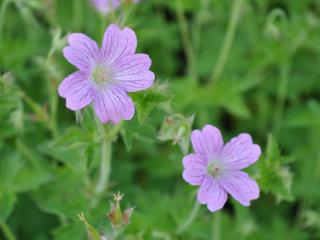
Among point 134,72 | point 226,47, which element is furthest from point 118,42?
point 226,47

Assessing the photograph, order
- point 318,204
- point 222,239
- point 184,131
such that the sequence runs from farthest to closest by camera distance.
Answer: point 318,204 < point 222,239 < point 184,131

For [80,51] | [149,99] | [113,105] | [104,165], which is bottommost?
[104,165]

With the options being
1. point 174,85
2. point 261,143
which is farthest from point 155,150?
point 261,143

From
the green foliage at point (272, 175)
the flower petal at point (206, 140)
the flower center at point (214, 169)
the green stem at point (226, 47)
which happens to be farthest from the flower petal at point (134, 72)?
the green stem at point (226, 47)

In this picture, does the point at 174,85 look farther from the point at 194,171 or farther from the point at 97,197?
the point at 194,171

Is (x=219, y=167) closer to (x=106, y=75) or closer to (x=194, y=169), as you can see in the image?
(x=194, y=169)

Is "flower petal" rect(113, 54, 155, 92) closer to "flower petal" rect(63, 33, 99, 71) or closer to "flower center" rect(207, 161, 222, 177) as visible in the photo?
"flower petal" rect(63, 33, 99, 71)

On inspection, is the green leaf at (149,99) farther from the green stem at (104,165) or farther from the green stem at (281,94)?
the green stem at (281,94)
